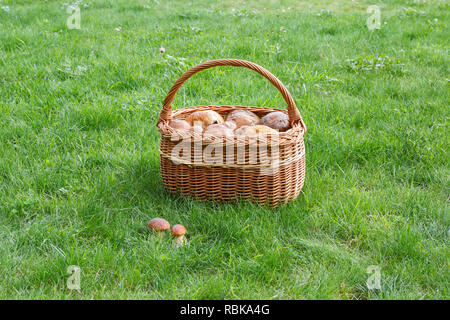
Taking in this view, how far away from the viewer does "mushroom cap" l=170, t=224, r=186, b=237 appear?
2.60 meters

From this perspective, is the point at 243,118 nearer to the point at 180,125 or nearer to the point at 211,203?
the point at 180,125

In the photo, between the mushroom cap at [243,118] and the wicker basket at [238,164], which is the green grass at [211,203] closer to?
the wicker basket at [238,164]

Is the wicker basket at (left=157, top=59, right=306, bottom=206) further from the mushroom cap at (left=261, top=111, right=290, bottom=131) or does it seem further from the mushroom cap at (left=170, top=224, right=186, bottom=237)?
the mushroom cap at (left=170, top=224, right=186, bottom=237)

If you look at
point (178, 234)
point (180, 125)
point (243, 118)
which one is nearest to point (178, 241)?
point (178, 234)

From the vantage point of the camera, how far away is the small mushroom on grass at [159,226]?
2.65m

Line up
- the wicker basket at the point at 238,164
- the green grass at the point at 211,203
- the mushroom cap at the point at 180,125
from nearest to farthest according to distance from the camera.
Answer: the green grass at the point at 211,203 → the wicker basket at the point at 238,164 → the mushroom cap at the point at 180,125

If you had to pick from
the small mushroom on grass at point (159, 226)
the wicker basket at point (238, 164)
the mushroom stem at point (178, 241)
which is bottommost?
the mushroom stem at point (178, 241)

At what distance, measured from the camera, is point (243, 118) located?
3305 mm

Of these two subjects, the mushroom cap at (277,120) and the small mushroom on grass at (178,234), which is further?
the mushroom cap at (277,120)

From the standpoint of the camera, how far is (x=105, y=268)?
8.05 ft

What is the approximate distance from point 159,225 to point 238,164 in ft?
2.05

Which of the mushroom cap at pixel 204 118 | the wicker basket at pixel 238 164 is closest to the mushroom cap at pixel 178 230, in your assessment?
the wicker basket at pixel 238 164

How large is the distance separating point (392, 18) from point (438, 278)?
6.19 m

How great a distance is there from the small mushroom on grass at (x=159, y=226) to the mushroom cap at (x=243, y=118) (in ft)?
3.18
